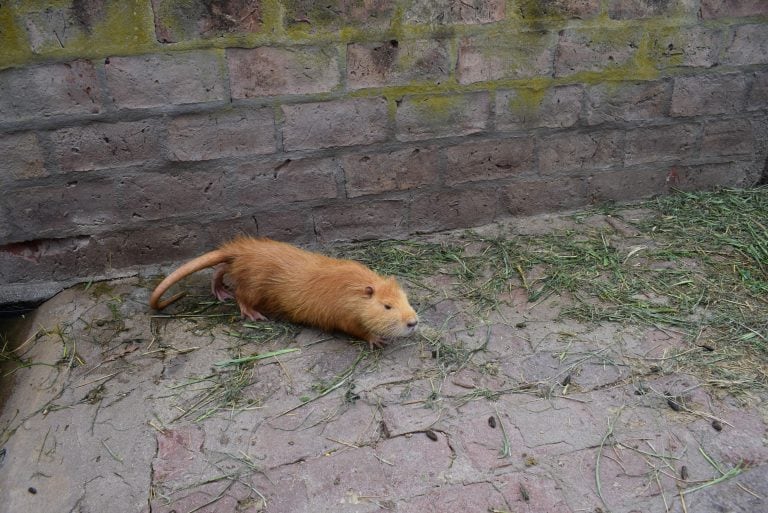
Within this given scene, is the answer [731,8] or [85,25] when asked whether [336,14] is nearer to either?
[85,25]

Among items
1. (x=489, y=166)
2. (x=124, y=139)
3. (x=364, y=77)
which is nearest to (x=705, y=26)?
(x=489, y=166)

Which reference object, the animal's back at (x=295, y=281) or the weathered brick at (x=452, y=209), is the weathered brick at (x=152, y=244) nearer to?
the animal's back at (x=295, y=281)

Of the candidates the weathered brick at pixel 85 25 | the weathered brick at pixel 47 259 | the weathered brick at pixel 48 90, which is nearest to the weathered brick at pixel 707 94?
the weathered brick at pixel 85 25

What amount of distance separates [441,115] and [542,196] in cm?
104

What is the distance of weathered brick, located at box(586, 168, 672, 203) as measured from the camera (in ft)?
14.8

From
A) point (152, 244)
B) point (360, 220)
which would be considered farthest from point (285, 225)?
point (152, 244)

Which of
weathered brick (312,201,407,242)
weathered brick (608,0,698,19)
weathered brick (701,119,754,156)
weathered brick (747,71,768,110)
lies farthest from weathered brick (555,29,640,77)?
weathered brick (312,201,407,242)

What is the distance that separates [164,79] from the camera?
3.42m

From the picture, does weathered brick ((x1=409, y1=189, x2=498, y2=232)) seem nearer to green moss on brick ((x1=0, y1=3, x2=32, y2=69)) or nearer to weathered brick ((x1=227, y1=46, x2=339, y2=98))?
weathered brick ((x1=227, y1=46, x2=339, y2=98))

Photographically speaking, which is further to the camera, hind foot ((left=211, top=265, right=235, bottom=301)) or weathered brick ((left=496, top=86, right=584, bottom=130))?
weathered brick ((left=496, top=86, right=584, bottom=130))

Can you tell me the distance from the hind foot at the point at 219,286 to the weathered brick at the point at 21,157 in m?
1.12

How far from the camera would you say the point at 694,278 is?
3738 millimetres

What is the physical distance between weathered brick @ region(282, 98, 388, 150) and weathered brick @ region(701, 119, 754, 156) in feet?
8.21

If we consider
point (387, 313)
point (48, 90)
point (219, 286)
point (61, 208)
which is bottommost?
point (219, 286)
